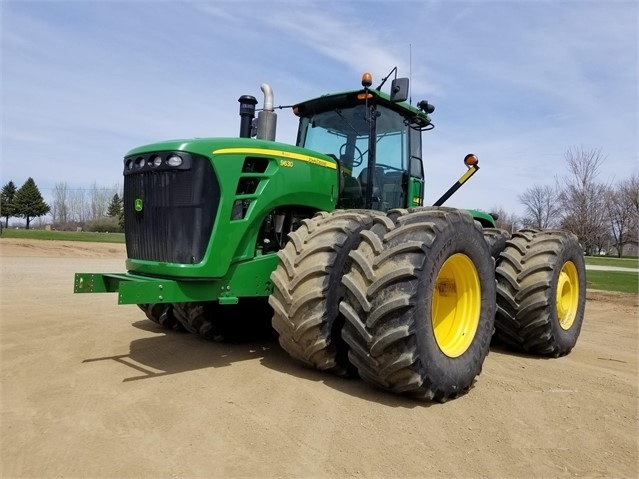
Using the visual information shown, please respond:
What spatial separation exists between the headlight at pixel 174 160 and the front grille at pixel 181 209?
35 mm

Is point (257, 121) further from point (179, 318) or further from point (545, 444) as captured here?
point (545, 444)

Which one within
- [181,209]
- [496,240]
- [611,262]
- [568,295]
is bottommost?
[611,262]

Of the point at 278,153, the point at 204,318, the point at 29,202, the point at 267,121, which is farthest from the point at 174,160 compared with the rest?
the point at 29,202

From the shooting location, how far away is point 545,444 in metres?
3.09

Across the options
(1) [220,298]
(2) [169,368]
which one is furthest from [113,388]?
(1) [220,298]

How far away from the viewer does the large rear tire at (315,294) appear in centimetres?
389

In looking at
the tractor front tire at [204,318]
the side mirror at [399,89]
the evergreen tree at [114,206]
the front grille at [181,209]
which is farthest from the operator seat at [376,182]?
the evergreen tree at [114,206]

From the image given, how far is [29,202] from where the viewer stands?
7038 centimetres

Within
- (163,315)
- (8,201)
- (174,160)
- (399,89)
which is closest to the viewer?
(174,160)

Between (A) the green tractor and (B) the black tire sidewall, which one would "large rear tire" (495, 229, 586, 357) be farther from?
(B) the black tire sidewall

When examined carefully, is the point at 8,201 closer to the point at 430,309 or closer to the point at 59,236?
the point at 59,236

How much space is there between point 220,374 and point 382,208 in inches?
100

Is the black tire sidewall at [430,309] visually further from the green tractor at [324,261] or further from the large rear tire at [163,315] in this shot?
the large rear tire at [163,315]

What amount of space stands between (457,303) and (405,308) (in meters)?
1.20
